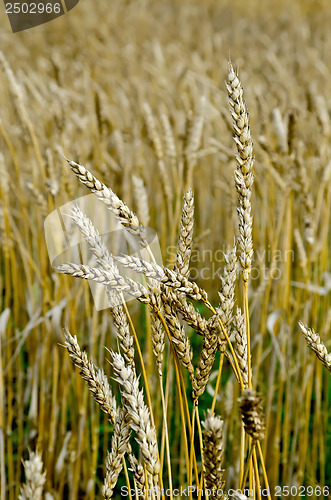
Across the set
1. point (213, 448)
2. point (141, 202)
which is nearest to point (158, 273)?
point (213, 448)

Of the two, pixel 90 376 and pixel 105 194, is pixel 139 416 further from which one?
pixel 105 194

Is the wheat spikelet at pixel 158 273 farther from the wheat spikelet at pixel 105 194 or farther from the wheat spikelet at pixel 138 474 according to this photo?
the wheat spikelet at pixel 138 474

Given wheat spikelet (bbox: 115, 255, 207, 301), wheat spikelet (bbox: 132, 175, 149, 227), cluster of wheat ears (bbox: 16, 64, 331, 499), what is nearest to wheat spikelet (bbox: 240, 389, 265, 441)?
cluster of wheat ears (bbox: 16, 64, 331, 499)

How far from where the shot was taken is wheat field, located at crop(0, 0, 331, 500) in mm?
488

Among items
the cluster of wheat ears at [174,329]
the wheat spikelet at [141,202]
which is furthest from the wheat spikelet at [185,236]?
the wheat spikelet at [141,202]

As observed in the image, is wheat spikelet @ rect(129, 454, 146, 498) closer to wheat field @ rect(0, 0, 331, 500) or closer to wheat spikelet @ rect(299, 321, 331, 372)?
wheat field @ rect(0, 0, 331, 500)

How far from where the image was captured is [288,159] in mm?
999

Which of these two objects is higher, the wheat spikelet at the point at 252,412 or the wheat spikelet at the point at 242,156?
the wheat spikelet at the point at 242,156

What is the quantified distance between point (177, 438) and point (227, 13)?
567 centimetres

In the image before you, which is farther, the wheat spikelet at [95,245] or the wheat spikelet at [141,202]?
the wheat spikelet at [141,202]

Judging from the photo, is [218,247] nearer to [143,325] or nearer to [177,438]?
[143,325]

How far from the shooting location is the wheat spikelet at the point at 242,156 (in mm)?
479

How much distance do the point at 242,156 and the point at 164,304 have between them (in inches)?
6.7

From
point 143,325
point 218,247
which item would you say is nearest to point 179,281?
point 143,325
